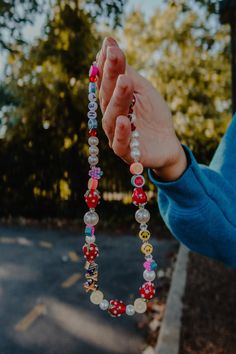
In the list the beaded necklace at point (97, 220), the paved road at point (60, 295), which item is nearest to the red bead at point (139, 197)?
the beaded necklace at point (97, 220)

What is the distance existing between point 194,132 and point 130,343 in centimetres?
800

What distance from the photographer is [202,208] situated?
1.42 m

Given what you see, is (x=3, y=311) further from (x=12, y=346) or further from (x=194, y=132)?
(x=194, y=132)

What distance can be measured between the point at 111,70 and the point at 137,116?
191 millimetres

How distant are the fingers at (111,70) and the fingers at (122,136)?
102 mm

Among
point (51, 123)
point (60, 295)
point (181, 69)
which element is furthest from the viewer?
point (181, 69)

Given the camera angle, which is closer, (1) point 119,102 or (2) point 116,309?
(1) point 119,102

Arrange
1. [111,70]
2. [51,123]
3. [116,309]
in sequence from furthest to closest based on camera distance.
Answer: [51,123] → [116,309] → [111,70]

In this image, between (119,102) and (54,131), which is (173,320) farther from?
(54,131)

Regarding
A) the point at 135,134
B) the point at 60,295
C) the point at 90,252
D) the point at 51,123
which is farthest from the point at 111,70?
the point at 51,123

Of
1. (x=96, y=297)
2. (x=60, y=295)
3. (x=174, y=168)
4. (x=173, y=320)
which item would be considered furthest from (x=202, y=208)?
Answer: (x=60, y=295)

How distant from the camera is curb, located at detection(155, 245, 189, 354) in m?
4.13

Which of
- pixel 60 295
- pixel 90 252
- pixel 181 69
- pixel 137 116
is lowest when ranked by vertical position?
pixel 60 295

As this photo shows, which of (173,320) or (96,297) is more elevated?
(96,297)
